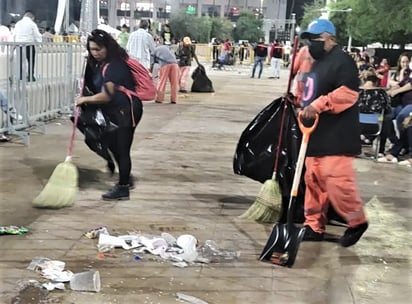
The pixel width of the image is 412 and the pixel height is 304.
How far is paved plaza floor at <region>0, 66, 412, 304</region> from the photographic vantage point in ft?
13.5

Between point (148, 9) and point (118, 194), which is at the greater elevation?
point (148, 9)

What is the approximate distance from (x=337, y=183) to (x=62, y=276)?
2.16 meters

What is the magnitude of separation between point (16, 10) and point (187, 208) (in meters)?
21.3

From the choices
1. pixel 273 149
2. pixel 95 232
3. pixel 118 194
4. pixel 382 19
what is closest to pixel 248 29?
pixel 382 19

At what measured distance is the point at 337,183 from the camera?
16.3 ft

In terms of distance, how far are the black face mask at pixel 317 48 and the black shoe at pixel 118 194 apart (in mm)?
2291

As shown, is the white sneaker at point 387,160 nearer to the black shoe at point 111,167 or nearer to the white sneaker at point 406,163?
the white sneaker at point 406,163

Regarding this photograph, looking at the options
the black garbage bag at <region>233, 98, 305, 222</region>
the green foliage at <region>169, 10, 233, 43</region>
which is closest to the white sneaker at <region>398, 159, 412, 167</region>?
the black garbage bag at <region>233, 98, 305, 222</region>

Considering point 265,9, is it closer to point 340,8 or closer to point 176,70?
point 340,8

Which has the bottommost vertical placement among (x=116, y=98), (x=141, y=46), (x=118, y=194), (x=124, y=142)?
(x=118, y=194)

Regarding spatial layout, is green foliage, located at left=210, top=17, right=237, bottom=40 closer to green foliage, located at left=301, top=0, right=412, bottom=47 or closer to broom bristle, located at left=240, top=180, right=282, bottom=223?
green foliage, located at left=301, top=0, right=412, bottom=47

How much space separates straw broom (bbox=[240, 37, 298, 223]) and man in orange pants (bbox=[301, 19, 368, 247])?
0.40 meters

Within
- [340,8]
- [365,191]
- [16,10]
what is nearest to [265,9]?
[340,8]

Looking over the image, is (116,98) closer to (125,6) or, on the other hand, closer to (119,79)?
(119,79)
